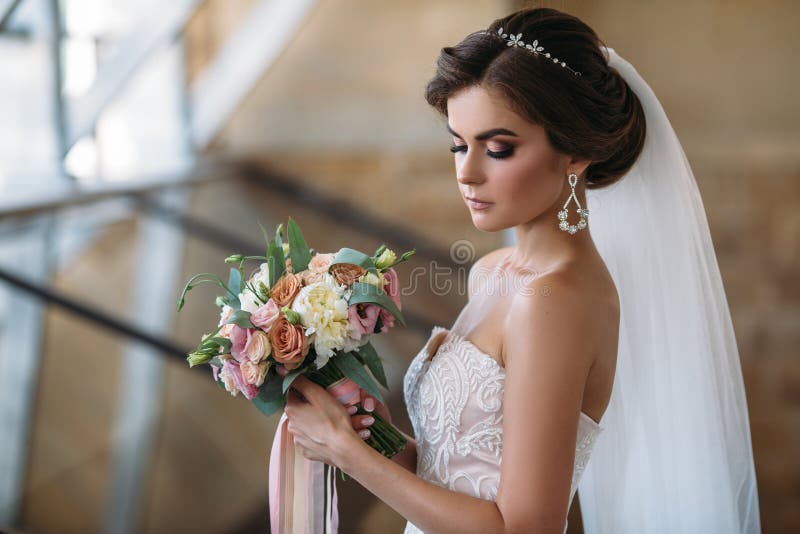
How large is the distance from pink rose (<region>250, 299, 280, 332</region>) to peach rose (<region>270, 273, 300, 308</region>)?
3 centimetres

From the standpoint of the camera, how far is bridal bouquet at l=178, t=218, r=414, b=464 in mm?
1252

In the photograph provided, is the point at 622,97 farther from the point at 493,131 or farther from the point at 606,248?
the point at 606,248

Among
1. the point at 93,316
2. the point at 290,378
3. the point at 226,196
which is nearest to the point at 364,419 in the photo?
the point at 290,378

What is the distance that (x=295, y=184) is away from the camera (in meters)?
5.47

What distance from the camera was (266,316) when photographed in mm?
1260

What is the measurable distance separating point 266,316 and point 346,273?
0.15 m

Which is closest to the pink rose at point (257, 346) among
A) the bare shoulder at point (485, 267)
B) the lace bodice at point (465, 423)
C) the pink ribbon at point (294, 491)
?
the pink ribbon at point (294, 491)

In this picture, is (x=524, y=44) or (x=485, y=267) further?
(x=485, y=267)

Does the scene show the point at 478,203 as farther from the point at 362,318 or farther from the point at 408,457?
the point at 408,457

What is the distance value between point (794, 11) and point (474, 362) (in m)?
2.70

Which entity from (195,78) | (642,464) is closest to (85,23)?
(195,78)

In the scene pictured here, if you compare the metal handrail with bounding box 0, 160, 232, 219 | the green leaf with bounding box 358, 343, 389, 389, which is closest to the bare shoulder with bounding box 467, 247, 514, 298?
the green leaf with bounding box 358, 343, 389, 389

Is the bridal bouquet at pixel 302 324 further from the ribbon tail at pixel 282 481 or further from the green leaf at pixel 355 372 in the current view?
the ribbon tail at pixel 282 481

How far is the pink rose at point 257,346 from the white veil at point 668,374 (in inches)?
31.0
